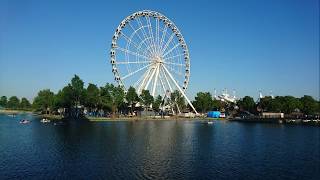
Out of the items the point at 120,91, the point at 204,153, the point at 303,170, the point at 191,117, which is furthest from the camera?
the point at 191,117

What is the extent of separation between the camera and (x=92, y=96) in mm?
163875

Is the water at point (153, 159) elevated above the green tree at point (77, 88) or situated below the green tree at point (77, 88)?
below

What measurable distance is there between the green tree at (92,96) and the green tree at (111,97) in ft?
8.77

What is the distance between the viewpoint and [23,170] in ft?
153

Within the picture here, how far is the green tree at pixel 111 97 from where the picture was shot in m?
159

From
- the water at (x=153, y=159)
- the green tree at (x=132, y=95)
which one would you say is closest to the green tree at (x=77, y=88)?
the green tree at (x=132, y=95)

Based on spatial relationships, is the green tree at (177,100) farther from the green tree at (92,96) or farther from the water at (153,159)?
the water at (153,159)

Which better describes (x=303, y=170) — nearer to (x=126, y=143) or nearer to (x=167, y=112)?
(x=126, y=143)

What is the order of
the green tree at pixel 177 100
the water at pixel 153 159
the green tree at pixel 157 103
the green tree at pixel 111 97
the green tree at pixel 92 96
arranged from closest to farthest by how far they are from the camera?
the water at pixel 153 159 → the green tree at pixel 111 97 → the green tree at pixel 92 96 → the green tree at pixel 157 103 → the green tree at pixel 177 100

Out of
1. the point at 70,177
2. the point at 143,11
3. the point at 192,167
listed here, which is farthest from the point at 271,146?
the point at 143,11

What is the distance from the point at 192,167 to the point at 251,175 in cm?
780

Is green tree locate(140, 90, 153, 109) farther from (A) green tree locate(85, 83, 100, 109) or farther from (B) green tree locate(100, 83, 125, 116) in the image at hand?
(A) green tree locate(85, 83, 100, 109)

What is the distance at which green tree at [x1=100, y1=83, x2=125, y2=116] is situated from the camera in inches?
6273

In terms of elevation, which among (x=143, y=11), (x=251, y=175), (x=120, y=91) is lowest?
(x=251, y=175)
